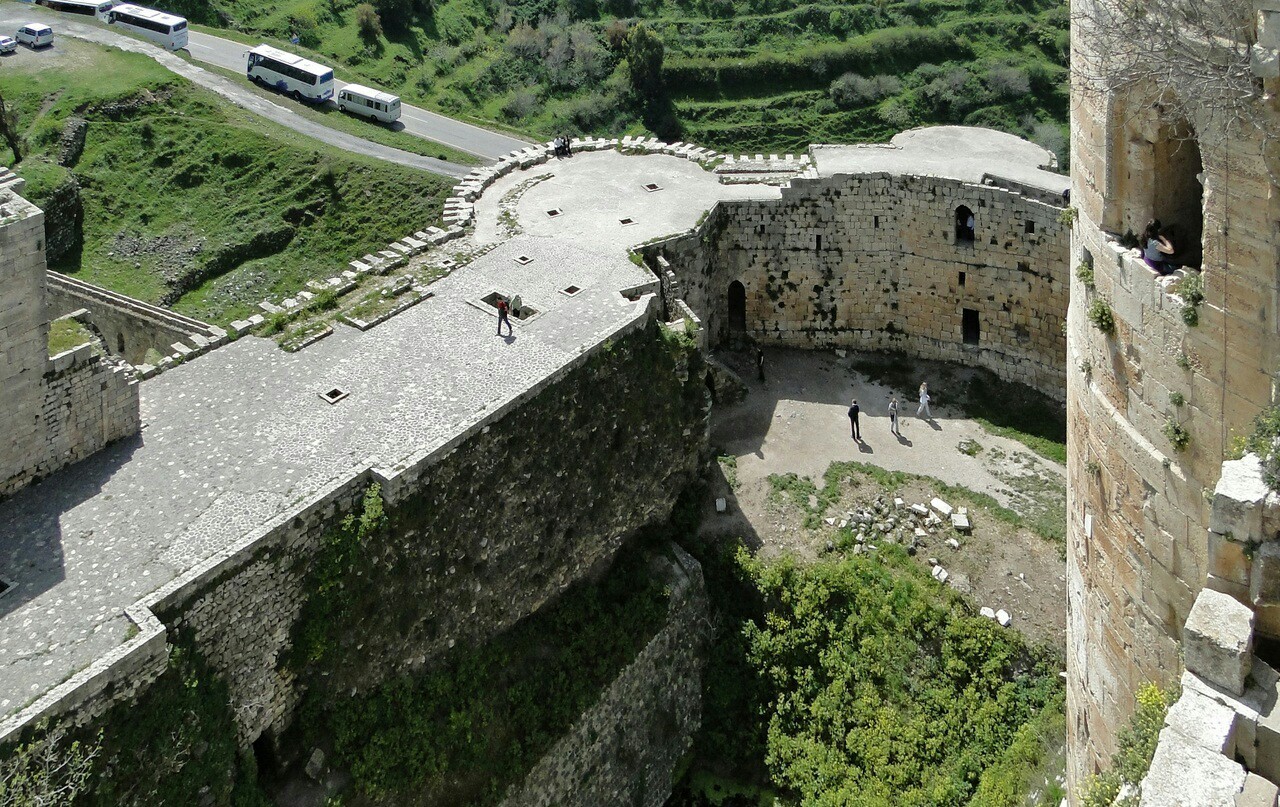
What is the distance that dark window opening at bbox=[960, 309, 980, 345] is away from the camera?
111 feet

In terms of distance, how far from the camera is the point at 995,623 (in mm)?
26328

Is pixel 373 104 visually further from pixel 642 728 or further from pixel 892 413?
pixel 642 728

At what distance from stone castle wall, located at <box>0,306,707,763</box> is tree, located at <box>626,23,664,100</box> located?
36824mm

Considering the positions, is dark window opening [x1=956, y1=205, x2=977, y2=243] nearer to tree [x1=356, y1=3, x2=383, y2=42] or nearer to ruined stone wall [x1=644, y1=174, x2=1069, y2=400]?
ruined stone wall [x1=644, y1=174, x2=1069, y2=400]

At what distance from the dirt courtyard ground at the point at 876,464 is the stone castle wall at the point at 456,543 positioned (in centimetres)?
235

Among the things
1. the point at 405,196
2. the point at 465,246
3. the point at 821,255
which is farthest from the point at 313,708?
the point at 405,196

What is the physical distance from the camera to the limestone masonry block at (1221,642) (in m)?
11.9

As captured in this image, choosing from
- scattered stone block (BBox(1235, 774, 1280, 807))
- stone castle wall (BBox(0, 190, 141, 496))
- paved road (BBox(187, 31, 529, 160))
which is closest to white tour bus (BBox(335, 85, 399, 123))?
paved road (BBox(187, 31, 529, 160))

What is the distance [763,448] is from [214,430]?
531 inches

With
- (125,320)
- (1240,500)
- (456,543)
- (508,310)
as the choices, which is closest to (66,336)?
(456,543)

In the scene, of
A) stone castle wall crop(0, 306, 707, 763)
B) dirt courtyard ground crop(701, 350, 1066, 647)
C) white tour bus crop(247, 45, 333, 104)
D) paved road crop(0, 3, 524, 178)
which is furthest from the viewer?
white tour bus crop(247, 45, 333, 104)

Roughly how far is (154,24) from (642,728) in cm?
4326

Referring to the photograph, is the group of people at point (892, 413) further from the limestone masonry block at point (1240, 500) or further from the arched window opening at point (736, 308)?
the limestone masonry block at point (1240, 500)

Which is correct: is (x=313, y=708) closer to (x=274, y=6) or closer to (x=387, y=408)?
(x=387, y=408)
